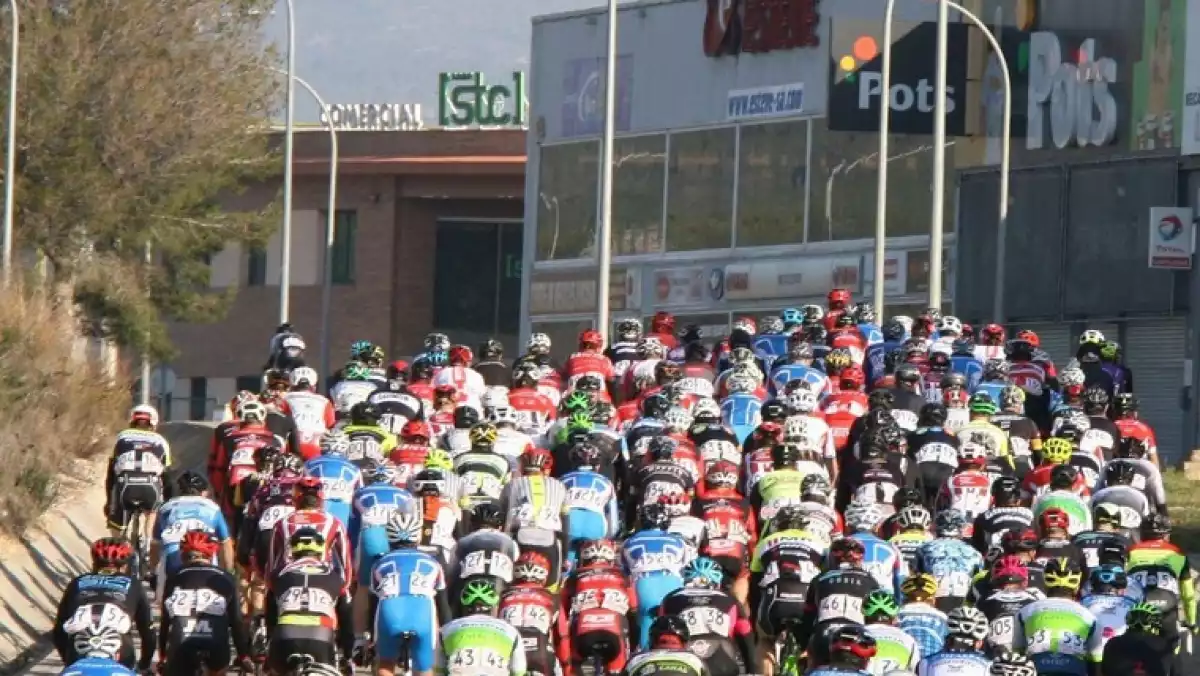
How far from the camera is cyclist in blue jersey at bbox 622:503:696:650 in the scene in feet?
70.8

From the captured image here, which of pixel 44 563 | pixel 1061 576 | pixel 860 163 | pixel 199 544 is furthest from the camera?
pixel 860 163

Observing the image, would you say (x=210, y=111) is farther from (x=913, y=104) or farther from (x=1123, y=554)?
(x=1123, y=554)

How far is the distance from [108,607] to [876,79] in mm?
34989

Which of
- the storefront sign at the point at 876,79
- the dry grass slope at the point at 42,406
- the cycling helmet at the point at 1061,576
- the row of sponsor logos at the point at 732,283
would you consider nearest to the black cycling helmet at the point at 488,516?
the cycling helmet at the point at 1061,576

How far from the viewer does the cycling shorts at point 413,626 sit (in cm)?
2056

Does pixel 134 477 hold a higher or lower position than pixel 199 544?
higher

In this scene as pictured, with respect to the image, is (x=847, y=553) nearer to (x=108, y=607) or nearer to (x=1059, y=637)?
(x=1059, y=637)

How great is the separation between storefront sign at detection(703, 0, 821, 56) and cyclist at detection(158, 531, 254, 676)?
136 ft

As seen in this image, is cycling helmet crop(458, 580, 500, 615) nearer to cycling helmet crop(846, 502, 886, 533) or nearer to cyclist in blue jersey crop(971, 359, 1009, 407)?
cycling helmet crop(846, 502, 886, 533)

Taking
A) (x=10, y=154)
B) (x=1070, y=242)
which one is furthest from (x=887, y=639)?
(x=1070, y=242)

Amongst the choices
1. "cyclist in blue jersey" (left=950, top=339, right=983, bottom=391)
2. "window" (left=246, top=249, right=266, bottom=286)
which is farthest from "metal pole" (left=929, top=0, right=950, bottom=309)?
"window" (left=246, top=249, right=266, bottom=286)

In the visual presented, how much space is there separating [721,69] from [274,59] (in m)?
9.37

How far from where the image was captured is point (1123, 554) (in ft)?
69.7

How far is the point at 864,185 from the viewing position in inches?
2363
